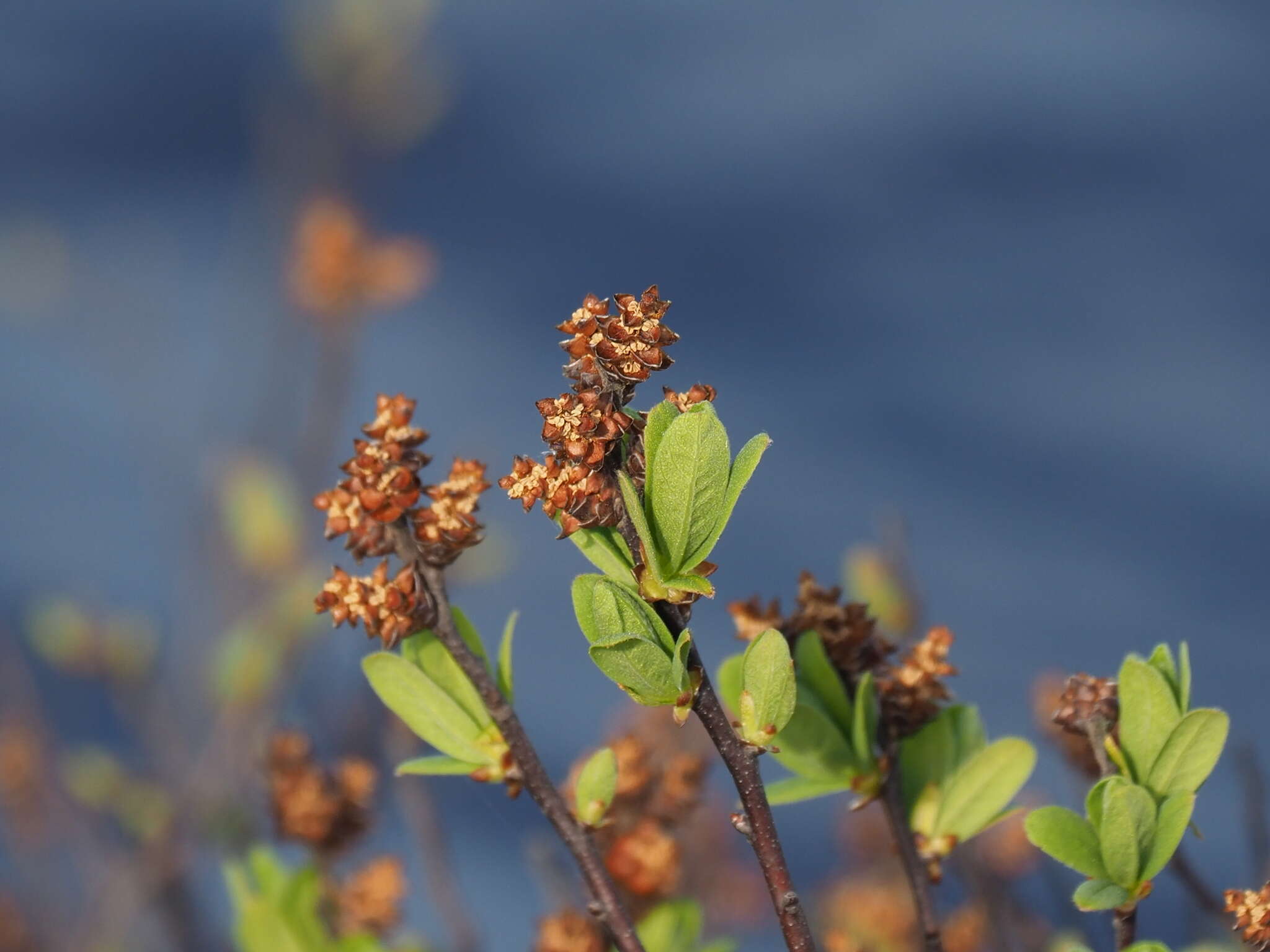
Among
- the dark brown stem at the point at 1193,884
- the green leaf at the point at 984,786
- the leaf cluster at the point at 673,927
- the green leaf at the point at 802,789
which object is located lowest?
the dark brown stem at the point at 1193,884

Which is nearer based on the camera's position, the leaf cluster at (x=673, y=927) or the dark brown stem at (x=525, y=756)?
the dark brown stem at (x=525, y=756)

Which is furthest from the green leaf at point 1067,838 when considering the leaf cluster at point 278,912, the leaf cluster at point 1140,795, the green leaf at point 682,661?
the leaf cluster at point 278,912

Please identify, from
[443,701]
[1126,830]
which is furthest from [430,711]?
[1126,830]

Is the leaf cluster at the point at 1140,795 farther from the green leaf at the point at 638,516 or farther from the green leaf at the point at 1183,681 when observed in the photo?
the green leaf at the point at 638,516

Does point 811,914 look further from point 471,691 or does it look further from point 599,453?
point 599,453

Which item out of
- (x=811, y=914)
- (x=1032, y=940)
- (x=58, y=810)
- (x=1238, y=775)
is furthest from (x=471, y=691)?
(x=58, y=810)

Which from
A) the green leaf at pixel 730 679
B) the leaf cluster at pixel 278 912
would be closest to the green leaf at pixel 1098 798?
the green leaf at pixel 730 679

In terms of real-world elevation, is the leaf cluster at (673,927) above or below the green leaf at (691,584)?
below

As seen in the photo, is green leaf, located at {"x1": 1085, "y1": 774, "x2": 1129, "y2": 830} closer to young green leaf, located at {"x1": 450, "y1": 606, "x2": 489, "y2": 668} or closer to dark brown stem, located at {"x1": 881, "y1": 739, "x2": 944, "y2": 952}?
dark brown stem, located at {"x1": 881, "y1": 739, "x2": 944, "y2": 952}
